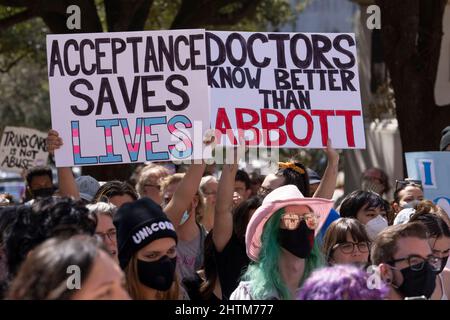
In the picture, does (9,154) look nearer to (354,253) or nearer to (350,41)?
(350,41)

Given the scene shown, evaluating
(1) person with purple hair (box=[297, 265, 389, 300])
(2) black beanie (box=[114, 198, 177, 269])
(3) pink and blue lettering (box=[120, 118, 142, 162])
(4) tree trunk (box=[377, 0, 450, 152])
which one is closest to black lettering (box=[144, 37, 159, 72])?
(3) pink and blue lettering (box=[120, 118, 142, 162])

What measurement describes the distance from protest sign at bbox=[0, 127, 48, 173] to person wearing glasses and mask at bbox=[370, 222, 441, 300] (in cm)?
1078

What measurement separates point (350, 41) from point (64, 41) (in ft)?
6.38

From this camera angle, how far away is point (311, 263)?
4.95 meters

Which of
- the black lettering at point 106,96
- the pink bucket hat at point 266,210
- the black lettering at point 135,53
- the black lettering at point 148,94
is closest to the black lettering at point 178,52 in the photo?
the black lettering at point 148,94

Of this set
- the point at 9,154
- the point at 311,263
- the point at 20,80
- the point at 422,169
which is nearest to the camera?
the point at 311,263

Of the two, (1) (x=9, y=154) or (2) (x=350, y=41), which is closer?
(2) (x=350, y=41)

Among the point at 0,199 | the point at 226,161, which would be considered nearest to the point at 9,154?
the point at 0,199

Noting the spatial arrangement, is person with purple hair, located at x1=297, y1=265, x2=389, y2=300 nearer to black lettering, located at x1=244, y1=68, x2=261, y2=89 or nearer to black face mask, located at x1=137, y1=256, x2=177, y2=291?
black face mask, located at x1=137, y1=256, x2=177, y2=291

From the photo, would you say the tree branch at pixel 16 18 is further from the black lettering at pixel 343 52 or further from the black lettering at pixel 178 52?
the black lettering at pixel 343 52

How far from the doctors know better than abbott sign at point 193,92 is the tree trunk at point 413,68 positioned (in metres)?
4.19

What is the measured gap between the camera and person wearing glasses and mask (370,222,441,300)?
4535mm

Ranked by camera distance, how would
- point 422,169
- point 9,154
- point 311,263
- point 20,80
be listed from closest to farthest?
point 311,263
point 422,169
point 9,154
point 20,80

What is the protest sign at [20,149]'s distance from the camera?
15.0 meters
